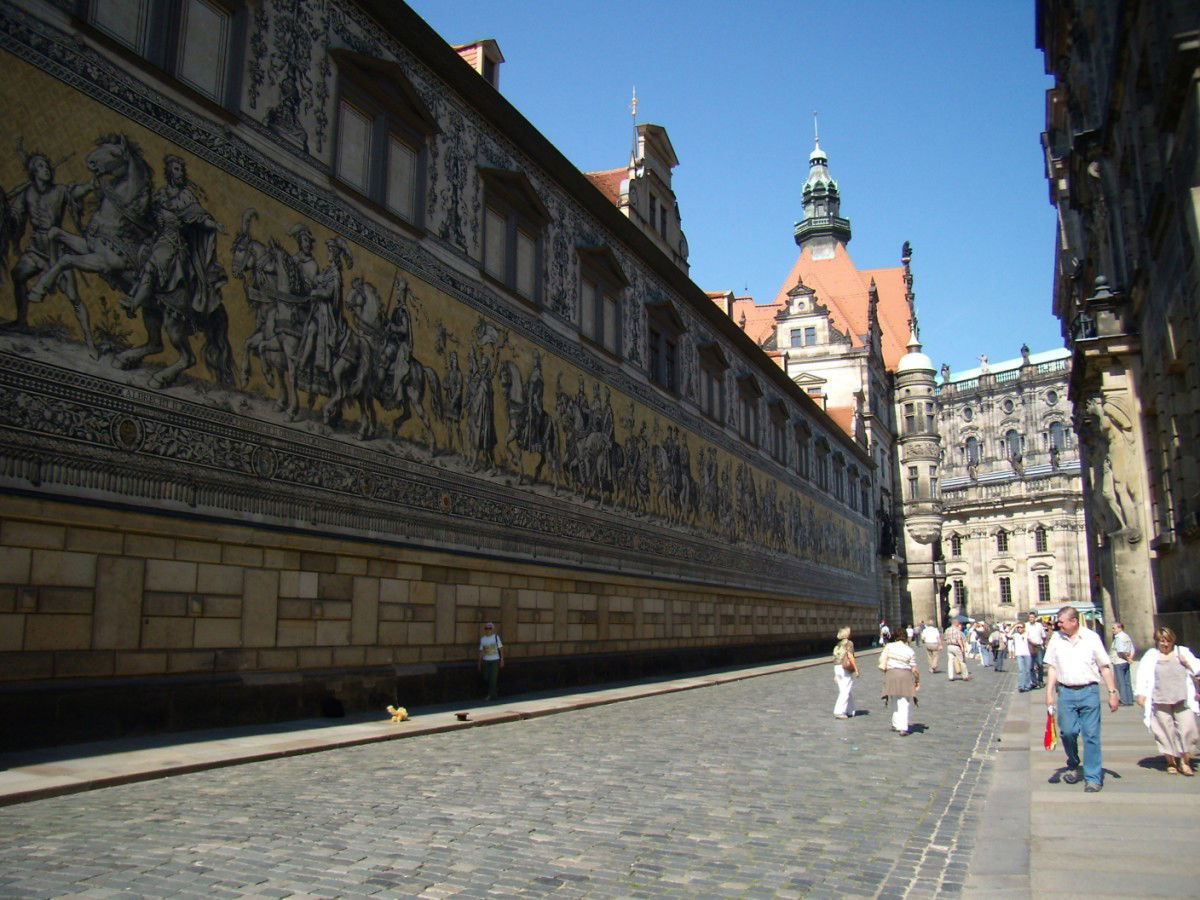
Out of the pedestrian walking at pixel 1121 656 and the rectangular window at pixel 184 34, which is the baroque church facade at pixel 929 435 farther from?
the rectangular window at pixel 184 34

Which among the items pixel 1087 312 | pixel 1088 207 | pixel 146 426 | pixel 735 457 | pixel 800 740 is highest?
pixel 1088 207

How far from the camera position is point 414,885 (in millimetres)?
5234

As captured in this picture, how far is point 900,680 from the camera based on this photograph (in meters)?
13.0

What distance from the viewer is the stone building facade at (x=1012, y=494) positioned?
78.1m

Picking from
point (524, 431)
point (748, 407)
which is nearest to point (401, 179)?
point (524, 431)

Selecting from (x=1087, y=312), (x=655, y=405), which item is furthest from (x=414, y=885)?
(x=1087, y=312)

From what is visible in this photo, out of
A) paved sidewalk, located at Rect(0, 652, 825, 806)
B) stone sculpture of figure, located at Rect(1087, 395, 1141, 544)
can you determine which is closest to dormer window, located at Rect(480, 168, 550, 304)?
paved sidewalk, located at Rect(0, 652, 825, 806)

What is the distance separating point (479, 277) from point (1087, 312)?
15122mm

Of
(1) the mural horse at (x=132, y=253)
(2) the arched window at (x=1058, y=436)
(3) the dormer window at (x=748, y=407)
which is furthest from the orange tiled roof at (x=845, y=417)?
(1) the mural horse at (x=132, y=253)

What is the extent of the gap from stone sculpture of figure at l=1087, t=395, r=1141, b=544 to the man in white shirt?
2811 millimetres

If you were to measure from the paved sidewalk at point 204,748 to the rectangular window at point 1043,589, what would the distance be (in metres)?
72.4

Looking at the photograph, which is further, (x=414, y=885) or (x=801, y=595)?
(x=801, y=595)

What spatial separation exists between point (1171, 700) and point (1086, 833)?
3210mm

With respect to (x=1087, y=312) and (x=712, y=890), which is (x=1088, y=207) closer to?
(x=1087, y=312)
